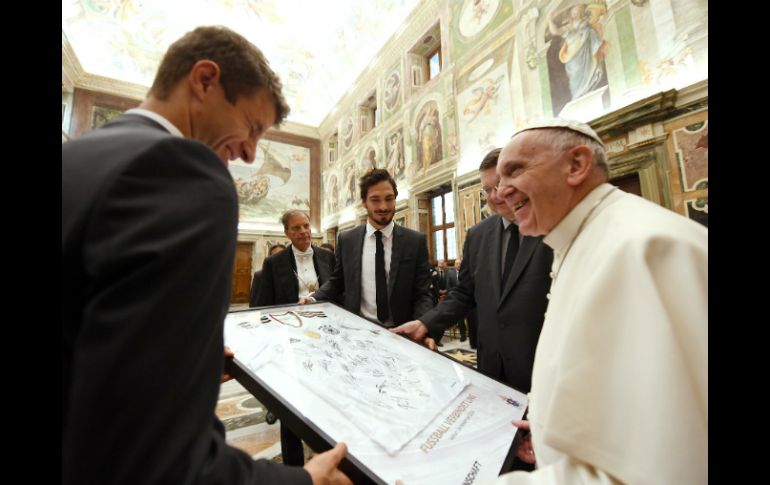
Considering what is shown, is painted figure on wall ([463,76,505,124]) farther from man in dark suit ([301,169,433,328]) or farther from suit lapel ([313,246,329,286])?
man in dark suit ([301,169,433,328])

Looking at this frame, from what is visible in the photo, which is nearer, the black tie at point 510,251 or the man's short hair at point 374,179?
the black tie at point 510,251

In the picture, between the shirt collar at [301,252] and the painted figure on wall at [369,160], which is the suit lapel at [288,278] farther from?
the painted figure on wall at [369,160]

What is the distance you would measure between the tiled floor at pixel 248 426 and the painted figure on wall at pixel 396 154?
8.83 m

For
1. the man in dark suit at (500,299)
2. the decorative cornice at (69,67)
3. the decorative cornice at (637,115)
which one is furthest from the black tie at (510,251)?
the decorative cornice at (69,67)

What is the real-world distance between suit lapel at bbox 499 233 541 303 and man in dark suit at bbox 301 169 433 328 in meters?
0.93

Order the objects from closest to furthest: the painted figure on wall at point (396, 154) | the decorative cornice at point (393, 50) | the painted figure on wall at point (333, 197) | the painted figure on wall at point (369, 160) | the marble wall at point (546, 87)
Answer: the marble wall at point (546, 87) < the decorative cornice at point (393, 50) < the painted figure on wall at point (396, 154) < the painted figure on wall at point (369, 160) < the painted figure on wall at point (333, 197)

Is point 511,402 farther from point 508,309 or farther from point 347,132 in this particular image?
point 347,132

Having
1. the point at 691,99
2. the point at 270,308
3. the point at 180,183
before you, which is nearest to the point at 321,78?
the point at 691,99

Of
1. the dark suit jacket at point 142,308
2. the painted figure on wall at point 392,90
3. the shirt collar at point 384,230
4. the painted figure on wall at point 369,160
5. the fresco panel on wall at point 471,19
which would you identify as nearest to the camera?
the dark suit jacket at point 142,308

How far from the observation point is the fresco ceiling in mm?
12648

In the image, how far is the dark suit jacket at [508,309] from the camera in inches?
69.7

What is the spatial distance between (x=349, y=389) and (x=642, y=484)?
A: 0.85m

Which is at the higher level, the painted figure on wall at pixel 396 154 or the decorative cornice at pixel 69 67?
the decorative cornice at pixel 69 67

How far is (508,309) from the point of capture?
183 centimetres
